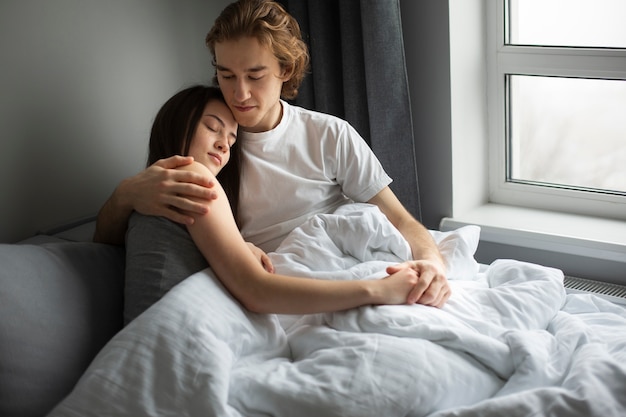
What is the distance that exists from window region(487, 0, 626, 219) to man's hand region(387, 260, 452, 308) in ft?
3.31

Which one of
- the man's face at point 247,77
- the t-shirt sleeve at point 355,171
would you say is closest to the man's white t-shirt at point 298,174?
the t-shirt sleeve at point 355,171

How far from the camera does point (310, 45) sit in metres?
2.62

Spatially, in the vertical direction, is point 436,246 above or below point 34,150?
below

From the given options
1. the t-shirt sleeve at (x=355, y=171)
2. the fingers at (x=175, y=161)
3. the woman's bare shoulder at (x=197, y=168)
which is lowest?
the t-shirt sleeve at (x=355, y=171)

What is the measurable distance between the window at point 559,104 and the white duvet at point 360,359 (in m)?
0.89

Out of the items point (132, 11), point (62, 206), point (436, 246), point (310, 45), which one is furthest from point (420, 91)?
point (62, 206)

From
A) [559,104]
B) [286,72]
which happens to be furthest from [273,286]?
[559,104]

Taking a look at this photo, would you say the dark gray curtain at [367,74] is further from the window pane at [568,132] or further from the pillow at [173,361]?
the pillow at [173,361]

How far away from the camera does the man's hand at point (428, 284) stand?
5.77ft

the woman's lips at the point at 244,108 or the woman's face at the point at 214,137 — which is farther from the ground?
the woman's lips at the point at 244,108

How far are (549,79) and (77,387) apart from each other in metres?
1.83

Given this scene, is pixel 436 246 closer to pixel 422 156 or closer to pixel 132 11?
pixel 422 156

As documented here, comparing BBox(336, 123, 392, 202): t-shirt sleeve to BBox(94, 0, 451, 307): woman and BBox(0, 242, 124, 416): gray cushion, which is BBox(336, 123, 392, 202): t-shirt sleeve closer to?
BBox(94, 0, 451, 307): woman

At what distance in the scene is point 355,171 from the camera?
2.17 meters
